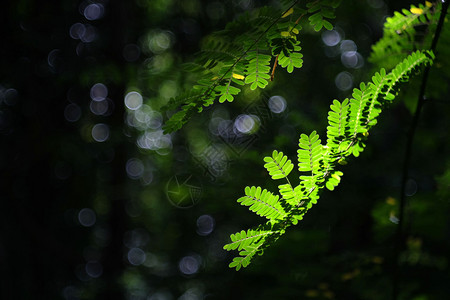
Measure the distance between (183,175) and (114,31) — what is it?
2.54 meters

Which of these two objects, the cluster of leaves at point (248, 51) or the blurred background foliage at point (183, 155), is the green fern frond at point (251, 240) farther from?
the blurred background foliage at point (183, 155)

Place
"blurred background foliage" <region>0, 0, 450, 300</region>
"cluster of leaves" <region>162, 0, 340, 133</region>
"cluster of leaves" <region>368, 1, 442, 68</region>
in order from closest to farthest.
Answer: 1. "cluster of leaves" <region>162, 0, 340, 133</region>
2. "cluster of leaves" <region>368, 1, 442, 68</region>
3. "blurred background foliage" <region>0, 0, 450, 300</region>

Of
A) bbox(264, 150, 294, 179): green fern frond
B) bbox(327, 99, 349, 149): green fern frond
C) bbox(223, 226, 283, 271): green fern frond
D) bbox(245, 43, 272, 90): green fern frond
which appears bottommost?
bbox(223, 226, 283, 271): green fern frond

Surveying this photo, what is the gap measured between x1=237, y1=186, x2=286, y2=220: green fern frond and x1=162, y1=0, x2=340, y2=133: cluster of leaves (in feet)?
0.84

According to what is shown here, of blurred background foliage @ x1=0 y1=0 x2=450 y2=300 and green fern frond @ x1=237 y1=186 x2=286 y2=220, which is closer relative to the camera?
green fern frond @ x1=237 y1=186 x2=286 y2=220

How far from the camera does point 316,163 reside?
2.84ft

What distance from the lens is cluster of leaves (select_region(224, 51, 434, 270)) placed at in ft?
2.78

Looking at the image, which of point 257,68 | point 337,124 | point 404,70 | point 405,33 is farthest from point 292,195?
point 405,33

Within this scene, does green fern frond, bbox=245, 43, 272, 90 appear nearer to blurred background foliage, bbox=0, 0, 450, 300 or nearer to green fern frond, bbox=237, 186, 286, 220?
green fern frond, bbox=237, 186, 286, 220

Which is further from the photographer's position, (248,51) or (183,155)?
(183,155)

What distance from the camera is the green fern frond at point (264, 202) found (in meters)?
0.88

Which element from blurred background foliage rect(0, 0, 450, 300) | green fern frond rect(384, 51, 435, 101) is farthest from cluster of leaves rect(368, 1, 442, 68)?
green fern frond rect(384, 51, 435, 101)

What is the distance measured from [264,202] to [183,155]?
4.86 meters

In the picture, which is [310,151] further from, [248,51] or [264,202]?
[248,51]
